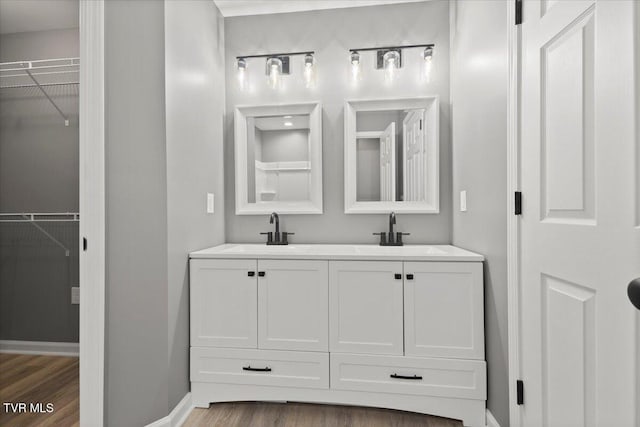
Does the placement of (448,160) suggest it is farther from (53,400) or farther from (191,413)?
(53,400)

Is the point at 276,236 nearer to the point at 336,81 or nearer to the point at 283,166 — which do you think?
the point at 283,166

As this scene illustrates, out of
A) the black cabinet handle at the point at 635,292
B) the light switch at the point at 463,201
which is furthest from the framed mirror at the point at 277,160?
the black cabinet handle at the point at 635,292

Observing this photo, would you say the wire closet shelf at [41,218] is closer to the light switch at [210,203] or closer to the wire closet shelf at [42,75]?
the wire closet shelf at [42,75]

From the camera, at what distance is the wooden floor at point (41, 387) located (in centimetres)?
174

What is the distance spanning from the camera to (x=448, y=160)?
7.47 feet

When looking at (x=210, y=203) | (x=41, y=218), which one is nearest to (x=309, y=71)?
(x=210, y=203)

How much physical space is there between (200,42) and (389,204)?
1.63 m

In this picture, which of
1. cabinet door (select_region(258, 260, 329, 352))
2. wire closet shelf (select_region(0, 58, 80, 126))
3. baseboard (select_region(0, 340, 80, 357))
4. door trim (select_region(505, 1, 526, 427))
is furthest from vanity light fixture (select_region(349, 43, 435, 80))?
baseboard (select_region(0, 340, 80, 357))

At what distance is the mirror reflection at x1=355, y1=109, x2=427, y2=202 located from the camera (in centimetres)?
229

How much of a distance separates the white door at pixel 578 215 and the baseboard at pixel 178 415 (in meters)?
1.63

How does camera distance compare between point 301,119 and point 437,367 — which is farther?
point 301,119

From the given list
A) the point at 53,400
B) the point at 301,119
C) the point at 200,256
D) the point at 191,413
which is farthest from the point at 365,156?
the point at 53,400

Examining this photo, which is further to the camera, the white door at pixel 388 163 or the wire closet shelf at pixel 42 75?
the wire closet shelf at pixel 42 75

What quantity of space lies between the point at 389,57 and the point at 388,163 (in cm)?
72
